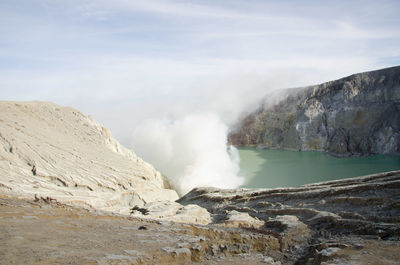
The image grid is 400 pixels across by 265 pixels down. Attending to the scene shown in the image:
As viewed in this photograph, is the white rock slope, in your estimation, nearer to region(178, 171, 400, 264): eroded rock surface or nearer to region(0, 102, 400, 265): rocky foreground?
region(0, 102, 400, 265): rocky foreground

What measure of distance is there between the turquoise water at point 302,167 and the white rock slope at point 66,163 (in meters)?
11.6

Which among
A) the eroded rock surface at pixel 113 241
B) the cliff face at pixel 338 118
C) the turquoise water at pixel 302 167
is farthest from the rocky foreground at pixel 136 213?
the cliff face at pixel 338 118

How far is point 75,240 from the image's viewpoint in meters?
4.39

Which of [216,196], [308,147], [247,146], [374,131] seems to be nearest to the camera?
[216,196]

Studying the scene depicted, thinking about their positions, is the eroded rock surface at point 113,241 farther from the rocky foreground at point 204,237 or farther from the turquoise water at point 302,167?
the turquoise water at point 302,167

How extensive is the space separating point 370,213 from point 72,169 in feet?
26.0

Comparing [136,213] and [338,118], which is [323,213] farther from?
[338,118]

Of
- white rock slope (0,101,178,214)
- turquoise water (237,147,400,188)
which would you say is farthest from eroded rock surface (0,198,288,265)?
turquoise water (237,147,400,188)

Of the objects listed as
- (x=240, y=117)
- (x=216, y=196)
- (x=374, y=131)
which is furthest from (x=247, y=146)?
(x=216, y=196)

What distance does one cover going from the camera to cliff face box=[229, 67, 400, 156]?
3322 centimetres

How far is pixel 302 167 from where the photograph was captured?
2712 centimetres

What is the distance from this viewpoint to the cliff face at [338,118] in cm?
3322

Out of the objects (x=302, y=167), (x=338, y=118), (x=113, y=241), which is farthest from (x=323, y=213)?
(x=338, y=118)

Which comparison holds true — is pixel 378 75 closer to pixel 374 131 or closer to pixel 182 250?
pixel 374 131
